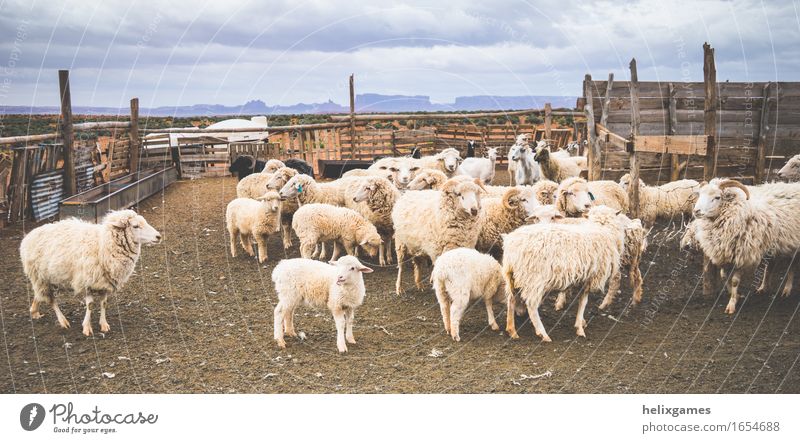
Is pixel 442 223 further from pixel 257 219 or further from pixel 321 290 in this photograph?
pixel 257 219

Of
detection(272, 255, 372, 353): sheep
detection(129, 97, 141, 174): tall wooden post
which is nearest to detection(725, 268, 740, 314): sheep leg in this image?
detection(272, 255, 372, 353): sheep

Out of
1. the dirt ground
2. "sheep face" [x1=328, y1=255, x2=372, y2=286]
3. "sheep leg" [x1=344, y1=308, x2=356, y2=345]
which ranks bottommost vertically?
the dirt ground

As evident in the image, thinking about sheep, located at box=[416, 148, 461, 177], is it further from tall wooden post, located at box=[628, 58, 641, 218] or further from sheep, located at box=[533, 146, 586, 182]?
tall wooden post, located at box=[628, 58, 641, 218]

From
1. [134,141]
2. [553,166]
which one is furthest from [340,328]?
[134,141]

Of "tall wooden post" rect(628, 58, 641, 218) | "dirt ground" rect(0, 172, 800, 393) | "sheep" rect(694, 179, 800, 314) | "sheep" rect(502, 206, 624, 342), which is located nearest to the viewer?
"dirt ground" rect(0, 172, 800, 393)

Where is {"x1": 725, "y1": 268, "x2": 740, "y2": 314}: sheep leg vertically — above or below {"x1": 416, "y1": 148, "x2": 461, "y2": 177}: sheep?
below

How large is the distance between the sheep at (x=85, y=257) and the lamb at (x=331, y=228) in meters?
2.65

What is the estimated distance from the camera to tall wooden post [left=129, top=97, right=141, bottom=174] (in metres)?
19.9

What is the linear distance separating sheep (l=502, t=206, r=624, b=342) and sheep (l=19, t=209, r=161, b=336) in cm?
→ 439

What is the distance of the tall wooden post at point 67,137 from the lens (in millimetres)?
14156

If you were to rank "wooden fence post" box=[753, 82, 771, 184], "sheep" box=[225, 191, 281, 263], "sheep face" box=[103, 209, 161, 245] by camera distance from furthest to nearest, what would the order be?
"wooden fence post" box=[753, 82, 771, 184]
"sheep" box=[225, 191, 281, 263]
"sheep face" box=[103, 209, 161, 245]

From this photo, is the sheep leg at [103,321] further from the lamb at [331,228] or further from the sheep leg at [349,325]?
the lamb at [331,228]

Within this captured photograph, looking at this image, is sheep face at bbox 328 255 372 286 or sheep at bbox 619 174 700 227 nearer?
sheep face at bbox 328 255 372 286
